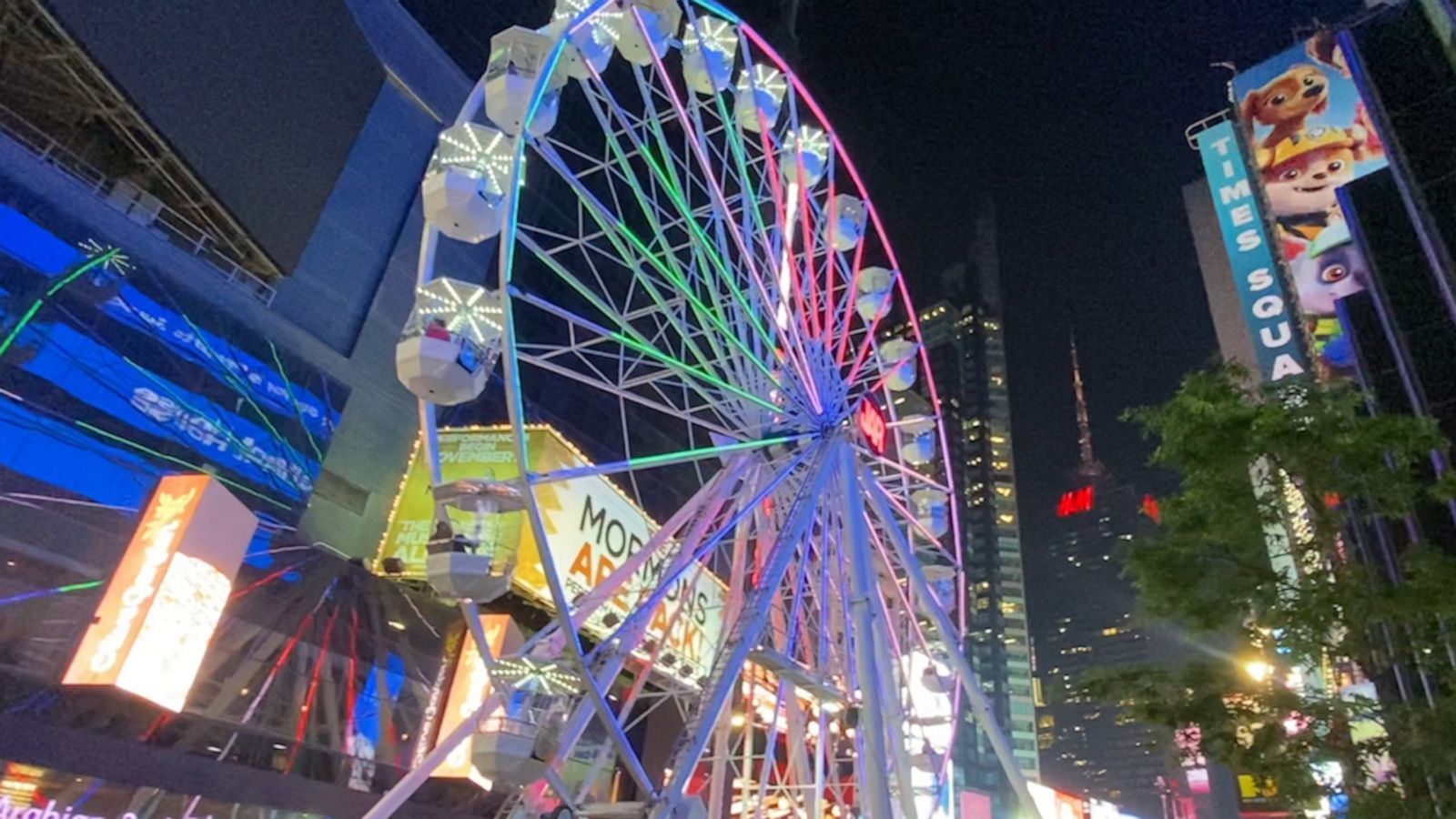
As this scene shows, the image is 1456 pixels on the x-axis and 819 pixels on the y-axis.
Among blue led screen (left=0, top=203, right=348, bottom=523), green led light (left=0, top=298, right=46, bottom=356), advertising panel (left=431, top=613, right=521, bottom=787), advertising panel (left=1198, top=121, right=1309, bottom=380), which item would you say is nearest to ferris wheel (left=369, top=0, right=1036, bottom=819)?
advertising panel (left=431, top=613, right=521, bottom=787)

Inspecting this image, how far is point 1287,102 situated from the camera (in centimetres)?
2884

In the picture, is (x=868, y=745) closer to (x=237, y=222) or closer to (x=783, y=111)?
(x=237, y=222)

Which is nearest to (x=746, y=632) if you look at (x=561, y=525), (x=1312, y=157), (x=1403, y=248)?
(x=561, y=525)

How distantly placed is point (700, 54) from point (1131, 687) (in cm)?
938

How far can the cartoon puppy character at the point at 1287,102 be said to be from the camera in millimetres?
28312

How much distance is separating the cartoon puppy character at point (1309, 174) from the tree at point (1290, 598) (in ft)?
64.9

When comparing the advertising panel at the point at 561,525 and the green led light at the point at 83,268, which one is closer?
the green led light at the point at 83,268

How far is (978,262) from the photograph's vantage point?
119 m

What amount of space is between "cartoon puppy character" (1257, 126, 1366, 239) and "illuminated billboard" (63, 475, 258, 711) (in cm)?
2673

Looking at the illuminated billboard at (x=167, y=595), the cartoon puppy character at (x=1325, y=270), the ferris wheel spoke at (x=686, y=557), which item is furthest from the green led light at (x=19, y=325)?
the cartoon puppy character at (x=1325, y=270)

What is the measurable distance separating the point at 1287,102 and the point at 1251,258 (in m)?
4.65

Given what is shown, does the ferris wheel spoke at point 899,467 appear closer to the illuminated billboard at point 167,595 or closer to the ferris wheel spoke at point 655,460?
the ferris wheel spoke at point 655,460

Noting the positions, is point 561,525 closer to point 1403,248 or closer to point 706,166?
point 706,166

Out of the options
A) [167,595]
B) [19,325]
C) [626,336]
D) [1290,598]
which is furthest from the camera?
[19,325]
